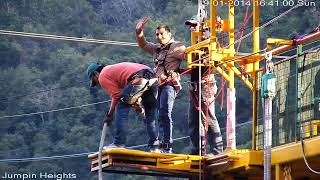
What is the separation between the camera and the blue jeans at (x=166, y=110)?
1414 centimetres

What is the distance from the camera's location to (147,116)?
46.5 ft

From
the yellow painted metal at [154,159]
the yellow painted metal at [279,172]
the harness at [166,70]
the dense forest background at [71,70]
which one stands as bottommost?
the yellow painted metal at [279,172]

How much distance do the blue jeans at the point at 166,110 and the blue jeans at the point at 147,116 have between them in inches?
3.5

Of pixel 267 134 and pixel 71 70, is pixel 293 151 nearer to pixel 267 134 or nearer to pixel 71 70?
pixel 267 134

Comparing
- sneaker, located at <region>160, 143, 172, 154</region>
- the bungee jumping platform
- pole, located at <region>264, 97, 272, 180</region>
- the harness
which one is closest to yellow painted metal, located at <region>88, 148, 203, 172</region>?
the bungee jumping platform

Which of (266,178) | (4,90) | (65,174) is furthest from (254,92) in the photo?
(4,90)

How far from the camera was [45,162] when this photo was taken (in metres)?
65.9

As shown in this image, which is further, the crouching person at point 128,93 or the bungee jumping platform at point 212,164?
A: the crouching person at point 128,93

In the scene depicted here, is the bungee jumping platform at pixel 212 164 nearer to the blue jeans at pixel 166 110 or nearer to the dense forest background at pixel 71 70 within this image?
the blue jeans at pixel 166 110

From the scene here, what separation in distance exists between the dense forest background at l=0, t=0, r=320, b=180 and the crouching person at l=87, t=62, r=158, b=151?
125 feet

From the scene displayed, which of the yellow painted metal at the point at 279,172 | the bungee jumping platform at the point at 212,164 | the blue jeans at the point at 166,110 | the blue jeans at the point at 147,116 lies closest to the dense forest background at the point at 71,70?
the blue jeans at the point at 166,110

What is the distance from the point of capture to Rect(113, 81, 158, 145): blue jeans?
14.0 meters

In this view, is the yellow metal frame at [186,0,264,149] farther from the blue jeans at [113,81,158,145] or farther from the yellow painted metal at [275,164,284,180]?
the yellow painted metal at [275,164,284,180]

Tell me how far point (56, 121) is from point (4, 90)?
334 inches
